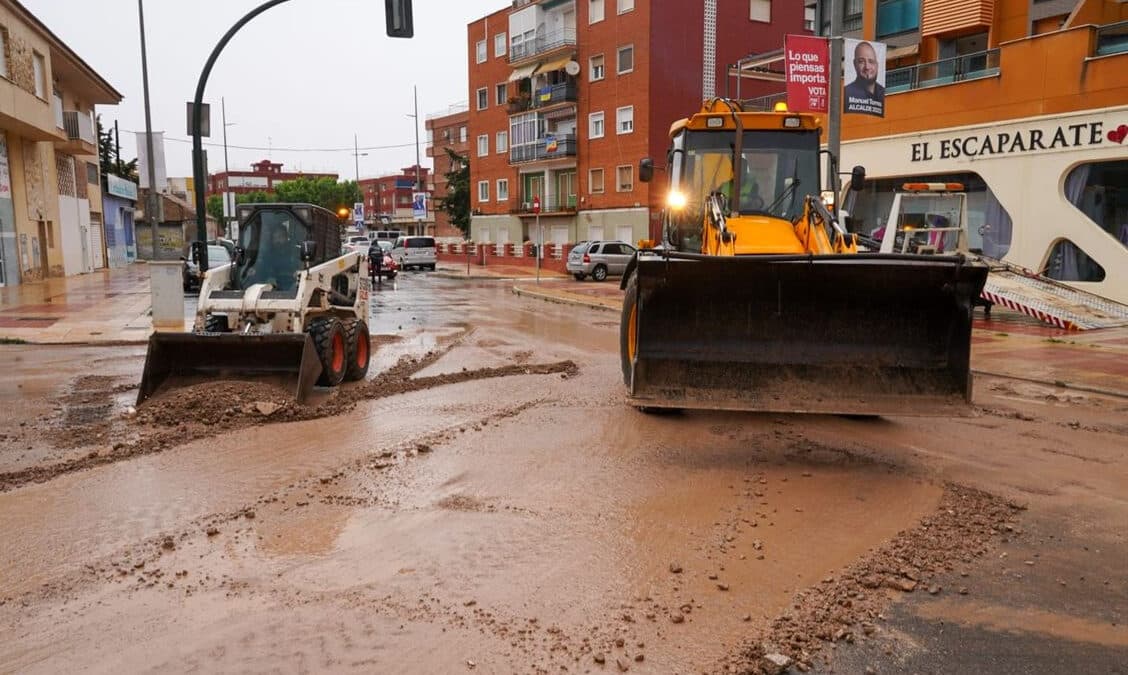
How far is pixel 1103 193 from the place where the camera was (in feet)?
61.9

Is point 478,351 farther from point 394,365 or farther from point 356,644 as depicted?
point 356,644

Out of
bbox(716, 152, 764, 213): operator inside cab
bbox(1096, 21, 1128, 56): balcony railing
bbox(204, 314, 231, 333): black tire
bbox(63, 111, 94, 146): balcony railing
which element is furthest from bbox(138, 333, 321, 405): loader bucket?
bbox(63, 111, 94, 146): balcony railing

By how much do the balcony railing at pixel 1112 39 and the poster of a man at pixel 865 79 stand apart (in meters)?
5.21

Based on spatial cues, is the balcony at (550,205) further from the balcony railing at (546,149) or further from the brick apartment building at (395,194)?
the brick apartment building at (395,194)

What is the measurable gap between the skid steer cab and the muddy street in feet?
1.58

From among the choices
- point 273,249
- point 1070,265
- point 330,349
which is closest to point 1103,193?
point 1070,265

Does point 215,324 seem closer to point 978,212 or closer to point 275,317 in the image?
point 275,317

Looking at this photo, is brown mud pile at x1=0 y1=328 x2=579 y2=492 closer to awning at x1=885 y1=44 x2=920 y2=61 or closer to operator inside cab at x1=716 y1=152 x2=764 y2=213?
operator inside cab at x1=716 y1=152 x2=764 y2=213

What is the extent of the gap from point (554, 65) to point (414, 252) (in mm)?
12070

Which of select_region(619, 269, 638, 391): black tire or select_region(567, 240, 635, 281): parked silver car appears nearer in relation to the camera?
Answer: select_region(619, 269, 638, 391): black tire

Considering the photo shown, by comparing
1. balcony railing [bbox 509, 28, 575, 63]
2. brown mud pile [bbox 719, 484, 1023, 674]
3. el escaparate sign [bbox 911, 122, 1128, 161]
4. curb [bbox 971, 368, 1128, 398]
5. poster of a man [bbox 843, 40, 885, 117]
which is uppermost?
balcony railing [bbox 509, 28, 575, 63]

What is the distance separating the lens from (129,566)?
15.9 feet

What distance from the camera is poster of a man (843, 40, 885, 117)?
17.1m

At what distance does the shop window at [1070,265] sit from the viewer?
19.2m
